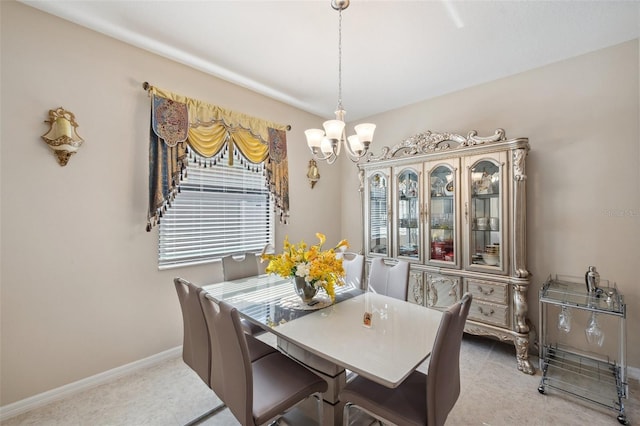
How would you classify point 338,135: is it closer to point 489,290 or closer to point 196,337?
point 196,337

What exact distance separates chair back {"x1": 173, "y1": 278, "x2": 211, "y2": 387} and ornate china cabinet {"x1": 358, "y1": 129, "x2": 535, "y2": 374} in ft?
7.38

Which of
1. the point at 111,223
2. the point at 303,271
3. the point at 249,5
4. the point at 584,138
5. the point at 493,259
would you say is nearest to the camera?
the point at 303,271

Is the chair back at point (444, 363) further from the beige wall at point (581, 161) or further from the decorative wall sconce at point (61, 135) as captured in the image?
the decorative wall sconce at point (61, 135)

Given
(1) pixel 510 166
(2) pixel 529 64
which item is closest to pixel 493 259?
(1) pixel 510 166

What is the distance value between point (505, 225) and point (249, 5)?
275cm

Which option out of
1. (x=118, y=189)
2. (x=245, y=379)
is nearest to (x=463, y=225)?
(x=245, y=379)

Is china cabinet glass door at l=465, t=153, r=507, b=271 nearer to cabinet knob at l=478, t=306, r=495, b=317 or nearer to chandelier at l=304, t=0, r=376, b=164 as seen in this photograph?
cabinet knob at l=478, t=306, r=495, b=317

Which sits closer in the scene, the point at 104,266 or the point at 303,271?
the point at 303,271

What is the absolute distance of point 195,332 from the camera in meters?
1.65

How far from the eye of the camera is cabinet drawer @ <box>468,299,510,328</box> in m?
2.55

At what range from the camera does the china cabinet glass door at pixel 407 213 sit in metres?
3.19

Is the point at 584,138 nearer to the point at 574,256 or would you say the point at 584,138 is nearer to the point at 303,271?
the point at 574,256

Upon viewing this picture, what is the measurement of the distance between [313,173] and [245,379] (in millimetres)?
2948

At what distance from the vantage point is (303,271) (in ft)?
5.87
